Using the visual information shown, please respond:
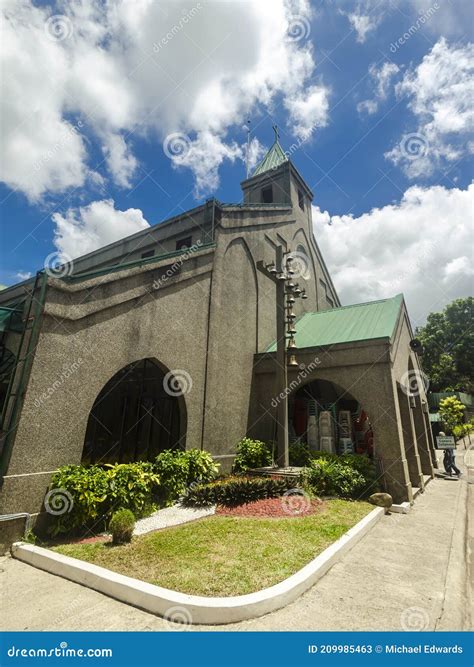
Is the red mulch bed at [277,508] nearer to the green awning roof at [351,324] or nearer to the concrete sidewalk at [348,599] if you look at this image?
the concrete sidewalk at [348,599]

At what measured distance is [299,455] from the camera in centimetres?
1452

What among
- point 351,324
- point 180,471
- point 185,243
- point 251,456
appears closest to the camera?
point 180,471

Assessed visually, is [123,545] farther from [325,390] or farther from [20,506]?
[325,390]

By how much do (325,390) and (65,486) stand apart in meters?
16.1

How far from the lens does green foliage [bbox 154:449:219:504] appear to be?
1022 centimetres

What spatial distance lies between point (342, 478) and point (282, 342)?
18.4 feet

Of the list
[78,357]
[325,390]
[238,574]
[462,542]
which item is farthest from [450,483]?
[78,357]

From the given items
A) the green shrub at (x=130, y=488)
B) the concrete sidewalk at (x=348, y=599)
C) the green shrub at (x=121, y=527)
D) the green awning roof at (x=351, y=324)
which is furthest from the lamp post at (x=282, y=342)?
the green shrub at (x=121, y=527)

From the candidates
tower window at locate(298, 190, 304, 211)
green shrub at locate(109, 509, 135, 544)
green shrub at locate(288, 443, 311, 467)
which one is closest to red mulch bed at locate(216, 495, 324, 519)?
green shrub at locate(109, 509, 135, 544)

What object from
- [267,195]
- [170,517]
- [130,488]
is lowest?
[170,517]

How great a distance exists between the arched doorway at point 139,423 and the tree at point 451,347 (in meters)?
52.1

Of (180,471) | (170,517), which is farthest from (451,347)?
(170,517)

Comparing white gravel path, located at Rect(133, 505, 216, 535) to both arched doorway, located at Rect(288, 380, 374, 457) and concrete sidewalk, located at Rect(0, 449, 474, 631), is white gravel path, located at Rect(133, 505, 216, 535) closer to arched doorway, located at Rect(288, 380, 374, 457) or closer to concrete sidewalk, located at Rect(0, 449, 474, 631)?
concrete sidewalk, located at Rect(0, 449, 474, 631)

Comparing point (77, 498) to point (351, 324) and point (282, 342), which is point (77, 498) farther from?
point (351, 324)
